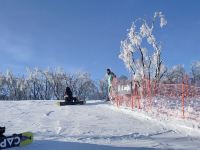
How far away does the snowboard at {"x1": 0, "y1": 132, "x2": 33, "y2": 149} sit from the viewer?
8.26 metres

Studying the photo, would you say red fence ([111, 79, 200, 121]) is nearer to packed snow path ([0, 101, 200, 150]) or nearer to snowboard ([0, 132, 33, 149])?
packed snow path ([0, 101, 200, 150])

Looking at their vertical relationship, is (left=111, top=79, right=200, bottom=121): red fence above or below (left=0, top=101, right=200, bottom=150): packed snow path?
above

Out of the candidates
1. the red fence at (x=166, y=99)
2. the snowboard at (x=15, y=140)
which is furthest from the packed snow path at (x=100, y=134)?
the red fence at (x=166, y=99)

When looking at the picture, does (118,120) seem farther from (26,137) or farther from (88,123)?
(26,137)

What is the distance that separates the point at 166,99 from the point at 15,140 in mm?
10150

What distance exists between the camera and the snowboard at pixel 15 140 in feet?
27.1

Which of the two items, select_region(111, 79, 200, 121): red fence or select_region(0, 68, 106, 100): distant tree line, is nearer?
select_region(111, 79, 200, 121): red fence

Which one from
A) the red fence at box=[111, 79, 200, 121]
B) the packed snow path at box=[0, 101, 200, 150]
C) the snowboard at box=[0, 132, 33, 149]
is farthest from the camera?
the red fence at box=[111, 79, 200, 121]

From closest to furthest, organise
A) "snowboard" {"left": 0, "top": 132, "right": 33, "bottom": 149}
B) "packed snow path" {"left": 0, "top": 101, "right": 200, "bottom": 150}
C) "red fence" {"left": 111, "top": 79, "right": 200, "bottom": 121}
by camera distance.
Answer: "snowboard" {"left": 0, "top": 132, "right": 33, "bottom": 149} → "packed snow path" {"left": 0, "top": 101, "right": 200, "bottom": 150} → "red fence" {"left": 111, "top": 79, "right": 200, "bottom": 121}

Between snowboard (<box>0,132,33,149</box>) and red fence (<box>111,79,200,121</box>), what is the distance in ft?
20.7

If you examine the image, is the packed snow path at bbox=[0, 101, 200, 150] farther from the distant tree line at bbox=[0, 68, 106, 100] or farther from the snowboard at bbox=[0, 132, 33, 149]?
the distant tree line at bbox=[0, 68, 106, 100]

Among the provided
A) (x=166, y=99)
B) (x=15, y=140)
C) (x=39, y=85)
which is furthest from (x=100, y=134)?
(x=39, y=85)

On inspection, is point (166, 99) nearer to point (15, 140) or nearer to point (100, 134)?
point (100, 134)

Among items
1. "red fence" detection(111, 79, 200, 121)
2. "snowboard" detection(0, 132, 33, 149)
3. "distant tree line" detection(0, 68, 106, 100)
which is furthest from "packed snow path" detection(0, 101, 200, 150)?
"distant tree line" detection(0, 68, 106, 100)
